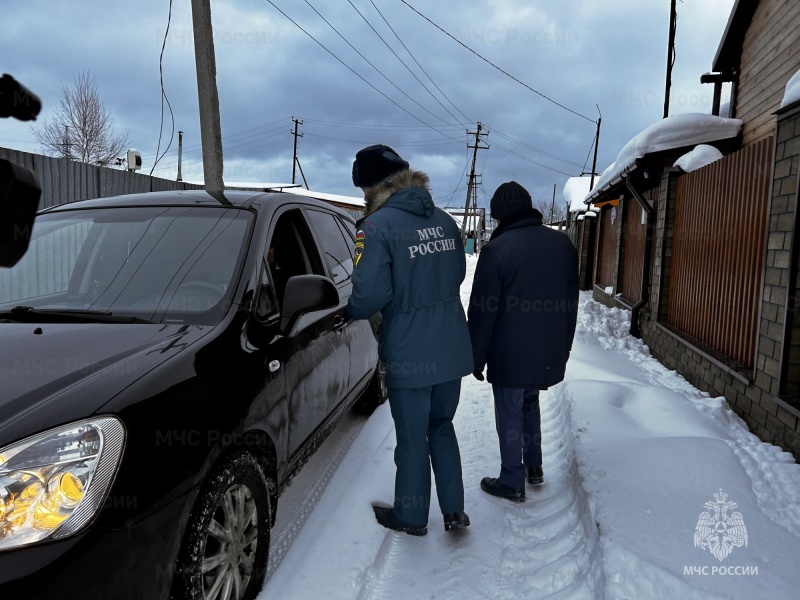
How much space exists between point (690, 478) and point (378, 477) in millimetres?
1796

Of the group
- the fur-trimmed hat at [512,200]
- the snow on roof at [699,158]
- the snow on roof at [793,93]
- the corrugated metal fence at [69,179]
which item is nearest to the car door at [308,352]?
the fur-trimmed hat at [512,200]

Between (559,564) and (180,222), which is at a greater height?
(180,222)

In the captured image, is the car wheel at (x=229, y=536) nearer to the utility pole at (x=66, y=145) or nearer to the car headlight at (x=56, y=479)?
the car headlight at (x=56, y=479)

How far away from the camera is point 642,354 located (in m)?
7.11

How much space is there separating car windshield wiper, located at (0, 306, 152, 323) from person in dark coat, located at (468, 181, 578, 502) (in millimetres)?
1788

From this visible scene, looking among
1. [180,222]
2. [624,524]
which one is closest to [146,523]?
[180,222]

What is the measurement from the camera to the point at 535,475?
3301 mm

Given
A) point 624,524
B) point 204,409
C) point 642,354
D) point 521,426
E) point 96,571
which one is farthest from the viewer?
point 642,354

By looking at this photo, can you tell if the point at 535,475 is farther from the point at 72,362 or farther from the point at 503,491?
the point at 72,362

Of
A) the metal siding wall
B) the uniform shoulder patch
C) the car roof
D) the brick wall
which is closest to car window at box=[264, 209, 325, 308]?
the car roof

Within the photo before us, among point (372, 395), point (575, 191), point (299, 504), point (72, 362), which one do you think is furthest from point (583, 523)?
point (575, 191)

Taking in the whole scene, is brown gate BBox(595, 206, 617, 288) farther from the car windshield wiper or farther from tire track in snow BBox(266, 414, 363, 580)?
the car windshield wiper

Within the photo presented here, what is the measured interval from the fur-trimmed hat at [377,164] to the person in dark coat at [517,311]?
0.75 meters

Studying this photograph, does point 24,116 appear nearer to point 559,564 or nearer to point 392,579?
point 392,579
